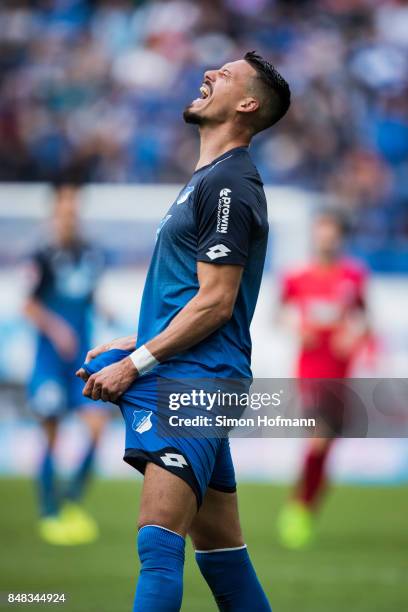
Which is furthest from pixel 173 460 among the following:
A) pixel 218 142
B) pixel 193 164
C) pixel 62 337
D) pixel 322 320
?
pixel 193 164

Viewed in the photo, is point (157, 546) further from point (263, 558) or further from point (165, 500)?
point (263, 558)

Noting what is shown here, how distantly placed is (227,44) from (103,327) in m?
5.82

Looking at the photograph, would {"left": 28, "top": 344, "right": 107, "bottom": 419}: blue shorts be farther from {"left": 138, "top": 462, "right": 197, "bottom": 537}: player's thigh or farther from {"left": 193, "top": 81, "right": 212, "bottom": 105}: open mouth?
{"left": 138, "top": 462, "right": 197, "bottom": 537}: player's thigh

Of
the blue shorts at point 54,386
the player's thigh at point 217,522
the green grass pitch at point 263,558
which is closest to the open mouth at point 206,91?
the player's thigh at point 217,522

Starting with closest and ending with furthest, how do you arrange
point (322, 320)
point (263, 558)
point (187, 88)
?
point (263, 558) → point (322, 320) → point (187, 88)

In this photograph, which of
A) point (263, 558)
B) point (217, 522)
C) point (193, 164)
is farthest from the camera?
point (193, 164)

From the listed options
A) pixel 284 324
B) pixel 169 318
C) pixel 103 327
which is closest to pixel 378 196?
pixel 103 327

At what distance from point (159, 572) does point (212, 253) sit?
3.26 ft

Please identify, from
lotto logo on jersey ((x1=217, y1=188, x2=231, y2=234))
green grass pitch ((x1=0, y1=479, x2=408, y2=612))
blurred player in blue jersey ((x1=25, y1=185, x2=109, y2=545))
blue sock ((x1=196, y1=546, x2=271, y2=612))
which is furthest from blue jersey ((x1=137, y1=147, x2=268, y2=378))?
blurred player in blue jersey ((x1=25, y1=185, x2=109, y2=545))

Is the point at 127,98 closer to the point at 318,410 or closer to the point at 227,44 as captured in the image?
the point at 227,44

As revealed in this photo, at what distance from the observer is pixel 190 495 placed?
3512 millimetres

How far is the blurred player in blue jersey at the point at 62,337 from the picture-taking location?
7.93 m

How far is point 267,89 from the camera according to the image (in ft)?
12.6

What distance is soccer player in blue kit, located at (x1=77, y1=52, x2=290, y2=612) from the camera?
11.4ft
